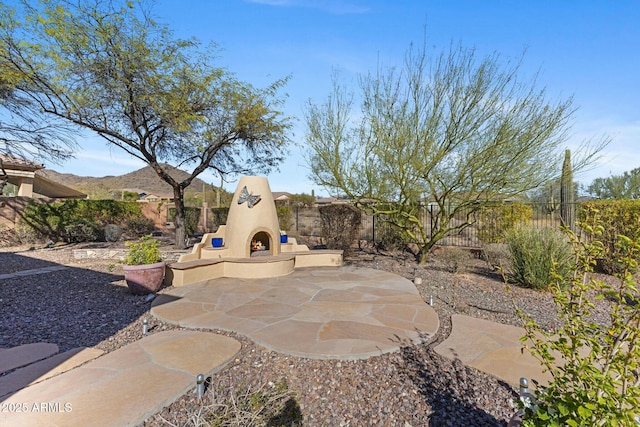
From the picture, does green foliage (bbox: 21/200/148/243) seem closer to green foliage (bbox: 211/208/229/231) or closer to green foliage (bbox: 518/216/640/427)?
green foliage (bbox: 211/208/229/231)

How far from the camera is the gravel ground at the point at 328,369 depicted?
7.73 ft

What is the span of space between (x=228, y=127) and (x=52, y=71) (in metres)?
4.90

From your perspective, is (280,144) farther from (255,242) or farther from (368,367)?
(368,367)

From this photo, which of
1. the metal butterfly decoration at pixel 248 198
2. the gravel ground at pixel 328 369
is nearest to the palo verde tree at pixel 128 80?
the metal butterfly decoration at pixel 248 198

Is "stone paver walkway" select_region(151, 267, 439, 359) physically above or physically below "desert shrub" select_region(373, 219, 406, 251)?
below

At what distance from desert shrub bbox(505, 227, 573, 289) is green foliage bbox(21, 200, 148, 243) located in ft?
50.9

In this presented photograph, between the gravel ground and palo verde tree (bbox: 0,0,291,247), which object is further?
palo verde tree (bbox: 0,0,291,247)

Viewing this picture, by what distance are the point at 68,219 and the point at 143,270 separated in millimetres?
10092

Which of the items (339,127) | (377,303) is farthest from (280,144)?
(377,303)

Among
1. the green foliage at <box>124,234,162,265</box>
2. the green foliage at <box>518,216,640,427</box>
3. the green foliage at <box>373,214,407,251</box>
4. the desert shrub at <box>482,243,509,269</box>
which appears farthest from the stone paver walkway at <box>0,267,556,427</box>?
the green foliage at <box>373,214,407,251</box>

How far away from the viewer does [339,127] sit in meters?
8.41

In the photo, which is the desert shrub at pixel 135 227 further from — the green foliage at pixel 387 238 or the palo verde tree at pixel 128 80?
the green foliage at pixel 387 238

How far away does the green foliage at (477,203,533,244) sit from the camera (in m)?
10.5

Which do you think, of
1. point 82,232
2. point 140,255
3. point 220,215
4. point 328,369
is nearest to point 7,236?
point 82,232
